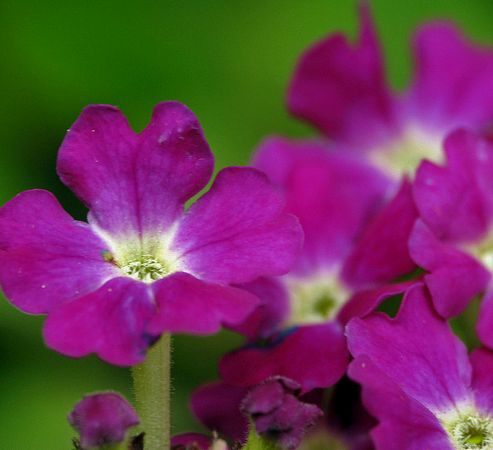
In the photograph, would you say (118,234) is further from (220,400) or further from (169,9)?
(169,9)

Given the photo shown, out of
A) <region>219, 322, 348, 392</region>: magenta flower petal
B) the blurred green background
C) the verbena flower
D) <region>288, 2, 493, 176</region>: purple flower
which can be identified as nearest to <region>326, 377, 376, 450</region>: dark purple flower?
<region>219, 322, 348, 392</region>: magenta flower petal

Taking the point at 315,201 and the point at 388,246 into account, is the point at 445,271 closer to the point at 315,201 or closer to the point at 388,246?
the point at 388,246

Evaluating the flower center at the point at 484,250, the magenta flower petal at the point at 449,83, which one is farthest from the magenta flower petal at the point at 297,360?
the magenta flower petal at the point at 449,83

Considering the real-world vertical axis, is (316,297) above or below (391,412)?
above

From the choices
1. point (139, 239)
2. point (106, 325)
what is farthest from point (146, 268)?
point (106, 325)

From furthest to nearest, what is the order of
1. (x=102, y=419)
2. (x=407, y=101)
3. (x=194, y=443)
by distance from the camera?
(x=407, y=101), (x=194, y=443), (x=102, y=419)

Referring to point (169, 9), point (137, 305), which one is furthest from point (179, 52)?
point (137, 305)
